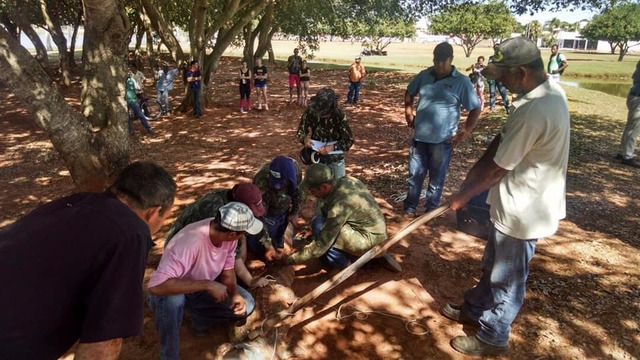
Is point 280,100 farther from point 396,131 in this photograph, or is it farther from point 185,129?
point 396,131

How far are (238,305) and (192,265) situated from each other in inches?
19.8

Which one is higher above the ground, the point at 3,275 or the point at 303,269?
the point at 3,275

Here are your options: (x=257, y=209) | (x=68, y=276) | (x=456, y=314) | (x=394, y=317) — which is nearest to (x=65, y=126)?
(x=257, y=209)

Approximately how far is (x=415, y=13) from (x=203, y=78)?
7314mm

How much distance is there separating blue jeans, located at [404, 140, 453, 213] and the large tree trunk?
133 inches

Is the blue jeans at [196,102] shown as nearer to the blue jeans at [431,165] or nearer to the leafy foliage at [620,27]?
the blue jeans at [431,165]

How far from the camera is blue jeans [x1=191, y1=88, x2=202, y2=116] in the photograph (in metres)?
11.9

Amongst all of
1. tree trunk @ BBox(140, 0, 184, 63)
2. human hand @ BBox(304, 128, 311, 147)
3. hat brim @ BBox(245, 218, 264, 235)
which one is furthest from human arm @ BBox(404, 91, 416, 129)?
tree trunk @ BBox(140, 0, 184, 63)

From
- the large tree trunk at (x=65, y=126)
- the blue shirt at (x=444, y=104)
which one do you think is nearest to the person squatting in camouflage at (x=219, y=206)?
the large tree trunk at (x=65, y=126)

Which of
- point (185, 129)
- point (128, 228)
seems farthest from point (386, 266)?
point (185, 129)

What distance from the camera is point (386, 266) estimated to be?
4074 mm

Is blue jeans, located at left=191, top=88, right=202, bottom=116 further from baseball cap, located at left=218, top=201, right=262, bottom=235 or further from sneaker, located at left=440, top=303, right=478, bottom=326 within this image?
sneaker, located at left=440, top=303, right=478, bottom=326

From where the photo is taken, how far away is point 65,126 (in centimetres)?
413

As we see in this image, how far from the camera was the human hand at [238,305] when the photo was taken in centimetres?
300
